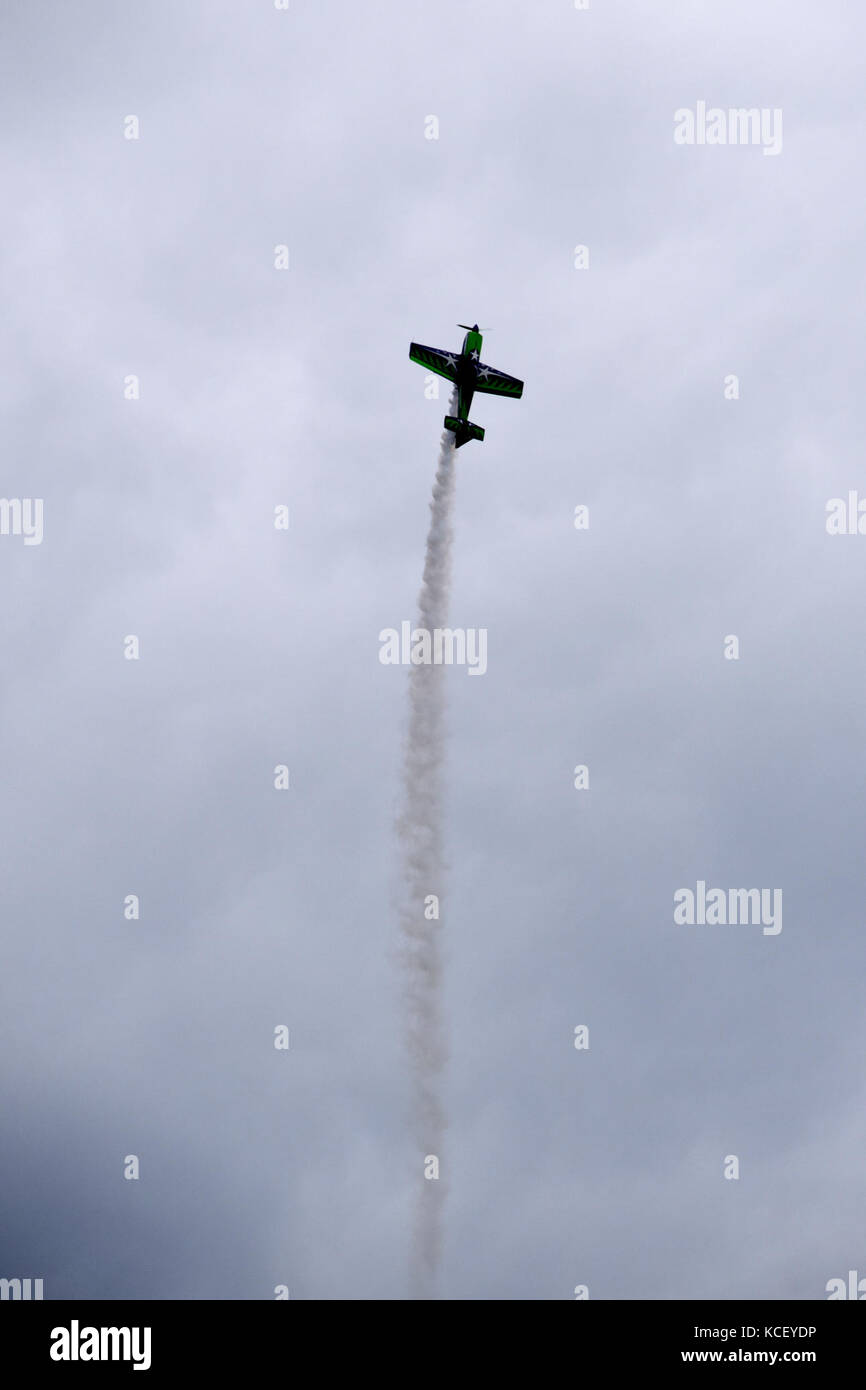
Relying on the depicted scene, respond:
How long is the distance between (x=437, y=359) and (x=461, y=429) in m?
4.27

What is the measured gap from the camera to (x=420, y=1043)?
119 meters

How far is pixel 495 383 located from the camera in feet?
391

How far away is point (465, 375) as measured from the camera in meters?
118

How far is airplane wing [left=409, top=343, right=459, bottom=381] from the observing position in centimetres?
11744

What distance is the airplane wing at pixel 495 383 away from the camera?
119 meters

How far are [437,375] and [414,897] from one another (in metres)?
30.5

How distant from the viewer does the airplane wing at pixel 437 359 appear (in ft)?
385

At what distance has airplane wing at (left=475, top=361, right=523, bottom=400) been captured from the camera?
389 feet

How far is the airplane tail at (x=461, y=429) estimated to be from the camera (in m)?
119

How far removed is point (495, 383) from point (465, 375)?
214cm

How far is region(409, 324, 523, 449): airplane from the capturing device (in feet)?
386
